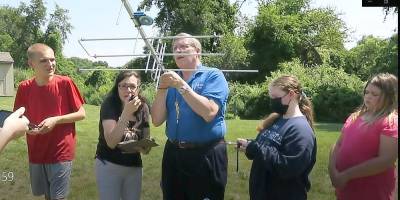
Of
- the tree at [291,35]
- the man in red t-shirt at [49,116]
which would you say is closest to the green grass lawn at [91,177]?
the man in red t-shirt at [49,116]

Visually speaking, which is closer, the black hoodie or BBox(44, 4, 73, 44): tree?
the black hoodie

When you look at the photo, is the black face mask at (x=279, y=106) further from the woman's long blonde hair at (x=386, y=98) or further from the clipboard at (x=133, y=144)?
the clipboard at (x=133, y=144)

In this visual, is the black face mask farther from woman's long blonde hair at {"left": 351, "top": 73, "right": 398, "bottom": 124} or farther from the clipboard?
the clipboard

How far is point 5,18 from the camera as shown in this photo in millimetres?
72500

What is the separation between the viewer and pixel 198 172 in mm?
3713

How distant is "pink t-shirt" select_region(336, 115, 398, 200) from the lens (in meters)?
3.52

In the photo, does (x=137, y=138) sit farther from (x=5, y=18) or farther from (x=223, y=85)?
(x=5, y=18)

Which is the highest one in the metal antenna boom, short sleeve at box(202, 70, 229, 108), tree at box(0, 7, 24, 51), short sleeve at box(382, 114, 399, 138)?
tree at box(0, 7, 24, 51)

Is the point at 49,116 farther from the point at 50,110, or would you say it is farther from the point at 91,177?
the point at 91,177

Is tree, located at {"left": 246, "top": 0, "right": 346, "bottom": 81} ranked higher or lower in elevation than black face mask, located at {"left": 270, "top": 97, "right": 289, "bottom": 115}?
higher

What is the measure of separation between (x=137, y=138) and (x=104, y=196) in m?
0.52

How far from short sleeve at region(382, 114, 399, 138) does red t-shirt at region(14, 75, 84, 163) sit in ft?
8.55

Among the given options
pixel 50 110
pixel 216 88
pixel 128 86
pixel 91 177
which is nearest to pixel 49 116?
pixel 50 110

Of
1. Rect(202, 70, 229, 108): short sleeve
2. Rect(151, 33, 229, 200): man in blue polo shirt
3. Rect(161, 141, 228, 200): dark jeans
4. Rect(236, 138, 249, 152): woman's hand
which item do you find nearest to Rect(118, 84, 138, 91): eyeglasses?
Rect(151, 33, 229, 200): man in blue polo shirt
